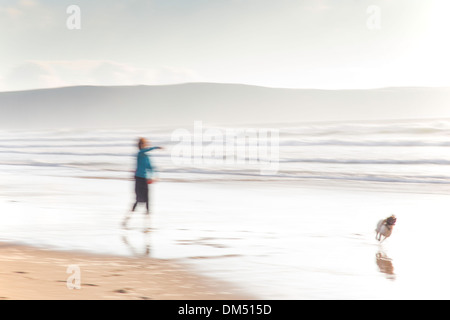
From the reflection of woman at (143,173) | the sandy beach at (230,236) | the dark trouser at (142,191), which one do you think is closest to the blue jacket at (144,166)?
the reflection of woman at (143,173)

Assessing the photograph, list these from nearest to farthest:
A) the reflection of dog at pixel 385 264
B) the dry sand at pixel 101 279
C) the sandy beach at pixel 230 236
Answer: the dry sand at pixel 101 279, the sandy beach at pixel 230 236, the reflection of dog at pixel 385 264

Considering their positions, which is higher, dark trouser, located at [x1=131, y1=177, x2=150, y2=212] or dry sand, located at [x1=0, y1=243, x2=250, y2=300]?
dark trouser, located at [x1=131, y1=177, x2=150, y2=212]

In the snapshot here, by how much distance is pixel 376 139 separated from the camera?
32.5m

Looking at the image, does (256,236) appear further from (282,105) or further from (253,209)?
(282,105)

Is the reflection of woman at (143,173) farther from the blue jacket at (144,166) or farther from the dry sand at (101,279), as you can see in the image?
the dry sand at (101,279)

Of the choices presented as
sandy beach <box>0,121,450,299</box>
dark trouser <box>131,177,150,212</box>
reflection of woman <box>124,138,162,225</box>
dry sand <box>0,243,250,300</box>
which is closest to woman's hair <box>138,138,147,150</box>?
reflection of woman <box>124,138,162,225</box>

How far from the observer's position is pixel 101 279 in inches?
239

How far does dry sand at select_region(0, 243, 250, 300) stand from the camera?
5453 millimetres

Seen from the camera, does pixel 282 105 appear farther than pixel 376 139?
Yes

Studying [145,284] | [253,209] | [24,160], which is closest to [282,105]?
[24,160]

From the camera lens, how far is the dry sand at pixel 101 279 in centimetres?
545

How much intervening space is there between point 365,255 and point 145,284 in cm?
287

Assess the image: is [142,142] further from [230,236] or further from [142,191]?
[230,236]

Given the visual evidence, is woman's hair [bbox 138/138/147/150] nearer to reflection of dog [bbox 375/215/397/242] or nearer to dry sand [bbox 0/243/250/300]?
dry sand [bbox 0/243/250/300]
